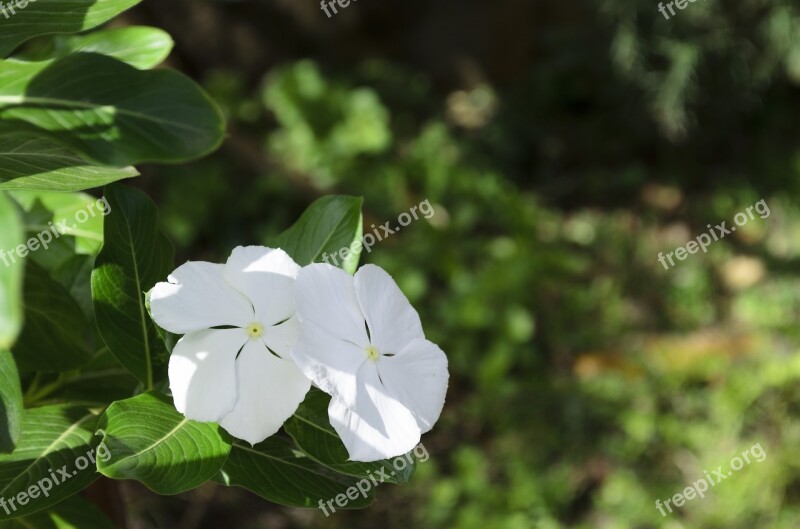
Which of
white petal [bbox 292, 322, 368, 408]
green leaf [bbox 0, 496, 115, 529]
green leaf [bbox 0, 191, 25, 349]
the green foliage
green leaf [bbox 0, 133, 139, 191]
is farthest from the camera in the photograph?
the green foliage

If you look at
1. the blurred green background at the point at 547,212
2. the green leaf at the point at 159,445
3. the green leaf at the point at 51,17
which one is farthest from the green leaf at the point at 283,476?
the blurred green background at the point at 547,212

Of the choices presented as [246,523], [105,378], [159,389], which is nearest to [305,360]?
[159,389]

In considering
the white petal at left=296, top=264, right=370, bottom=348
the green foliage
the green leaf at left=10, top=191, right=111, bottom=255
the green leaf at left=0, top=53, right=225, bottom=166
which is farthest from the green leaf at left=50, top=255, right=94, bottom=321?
the green foliage

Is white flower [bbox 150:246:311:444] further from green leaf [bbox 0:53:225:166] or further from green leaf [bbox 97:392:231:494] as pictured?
green leaf [bbox 0:53:225:166]

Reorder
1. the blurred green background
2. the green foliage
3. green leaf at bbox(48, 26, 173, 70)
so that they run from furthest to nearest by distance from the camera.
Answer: the green foliage, the blurred green background, green leaf at bbox(48, 26, 173, 70)

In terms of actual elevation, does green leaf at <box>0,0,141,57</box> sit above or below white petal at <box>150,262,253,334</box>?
above

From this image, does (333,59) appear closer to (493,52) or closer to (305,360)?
(493,52)

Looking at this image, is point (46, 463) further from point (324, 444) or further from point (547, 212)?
point (547, 212)
